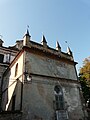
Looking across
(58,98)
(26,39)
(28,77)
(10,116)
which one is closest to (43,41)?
(26,39)

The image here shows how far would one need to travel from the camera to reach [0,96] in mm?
18344

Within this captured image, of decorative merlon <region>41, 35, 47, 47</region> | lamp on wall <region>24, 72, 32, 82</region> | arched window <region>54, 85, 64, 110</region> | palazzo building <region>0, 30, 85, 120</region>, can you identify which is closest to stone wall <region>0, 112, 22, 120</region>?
palazzo building <region>0, 30, 85, 120</region>

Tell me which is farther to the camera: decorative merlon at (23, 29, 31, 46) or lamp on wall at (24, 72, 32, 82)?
decorative merlon at (23, 29, 31, 46)

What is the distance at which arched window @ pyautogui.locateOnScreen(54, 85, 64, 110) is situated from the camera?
42.3 ft

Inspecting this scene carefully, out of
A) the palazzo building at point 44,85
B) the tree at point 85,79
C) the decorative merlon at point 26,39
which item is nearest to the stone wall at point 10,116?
the palazzo building at point 44,85

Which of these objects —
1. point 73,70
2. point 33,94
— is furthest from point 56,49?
point 33,94

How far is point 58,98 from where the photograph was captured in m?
13.3

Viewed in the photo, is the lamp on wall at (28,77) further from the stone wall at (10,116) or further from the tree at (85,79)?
the tree at (85,79)

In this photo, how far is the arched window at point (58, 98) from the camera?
12883 mm

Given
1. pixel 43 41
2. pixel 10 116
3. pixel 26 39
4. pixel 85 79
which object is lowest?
pixel 10 116

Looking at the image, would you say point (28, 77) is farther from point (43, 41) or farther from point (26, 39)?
point (43, 41)

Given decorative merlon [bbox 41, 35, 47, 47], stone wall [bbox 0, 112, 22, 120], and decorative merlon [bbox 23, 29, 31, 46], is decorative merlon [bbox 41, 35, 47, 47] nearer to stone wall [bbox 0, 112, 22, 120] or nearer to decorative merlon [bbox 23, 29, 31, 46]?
decorative merlon [bbox 23, 29, 31, 46]

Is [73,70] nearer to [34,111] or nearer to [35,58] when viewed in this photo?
[35,58]

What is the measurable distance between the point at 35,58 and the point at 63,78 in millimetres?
3858
